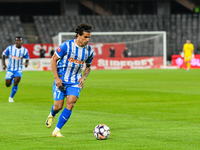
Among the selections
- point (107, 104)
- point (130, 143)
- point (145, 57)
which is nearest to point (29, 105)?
point (107, 104)

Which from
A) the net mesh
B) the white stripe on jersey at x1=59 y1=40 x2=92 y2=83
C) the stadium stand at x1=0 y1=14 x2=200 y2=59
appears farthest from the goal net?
the white stripe on jersey at x1=59 y1=40 x2=92 y2=83

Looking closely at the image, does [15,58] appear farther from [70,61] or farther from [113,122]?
[70,61]

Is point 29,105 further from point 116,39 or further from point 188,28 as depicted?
point 188,28

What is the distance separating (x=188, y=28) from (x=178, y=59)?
26.6 feet

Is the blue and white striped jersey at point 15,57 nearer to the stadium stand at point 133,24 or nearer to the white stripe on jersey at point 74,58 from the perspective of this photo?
the white stripe on jersey at point 74,58

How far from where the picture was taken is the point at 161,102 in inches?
481

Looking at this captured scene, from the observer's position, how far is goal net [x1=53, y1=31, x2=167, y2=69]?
3403 centimetres

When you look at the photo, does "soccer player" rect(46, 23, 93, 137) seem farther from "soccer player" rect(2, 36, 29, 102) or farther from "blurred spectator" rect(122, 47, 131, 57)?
"blurred spectator" rect(122, 47, 131, 57)

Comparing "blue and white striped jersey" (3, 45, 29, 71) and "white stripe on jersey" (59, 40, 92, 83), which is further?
"blue and white striped jersey" (3, 45, 29, 71)

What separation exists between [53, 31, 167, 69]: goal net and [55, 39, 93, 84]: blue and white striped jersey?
2686 centimetres

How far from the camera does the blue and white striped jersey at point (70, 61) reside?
22.2 feet

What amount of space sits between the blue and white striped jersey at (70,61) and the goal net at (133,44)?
88.1ft

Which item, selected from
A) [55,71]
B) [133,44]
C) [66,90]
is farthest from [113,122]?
[133,44]

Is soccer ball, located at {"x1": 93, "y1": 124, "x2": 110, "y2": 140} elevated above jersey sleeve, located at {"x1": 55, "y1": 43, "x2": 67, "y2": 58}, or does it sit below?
below
